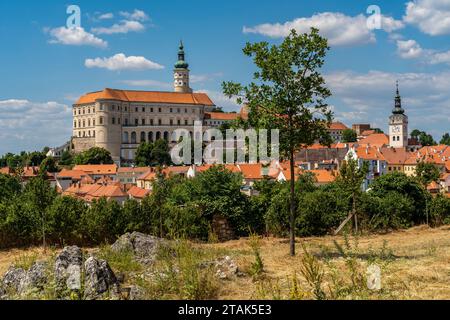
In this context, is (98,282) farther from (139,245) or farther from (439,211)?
(439,211)

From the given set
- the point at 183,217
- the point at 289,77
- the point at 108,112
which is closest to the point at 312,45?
the point at 289,77

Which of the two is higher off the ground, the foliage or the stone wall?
the stone wall

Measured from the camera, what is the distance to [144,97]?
553 feet

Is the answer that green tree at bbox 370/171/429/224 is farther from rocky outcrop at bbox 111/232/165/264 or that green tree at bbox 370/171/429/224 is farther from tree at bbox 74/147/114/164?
tree at bbox 74/147/114/164

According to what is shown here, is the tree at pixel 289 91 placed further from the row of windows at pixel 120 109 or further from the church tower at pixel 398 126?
the row of windows at pixel 120 109

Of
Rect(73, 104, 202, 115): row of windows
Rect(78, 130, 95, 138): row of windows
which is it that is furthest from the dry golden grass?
Rect(78, 130, 95, 138): row of windows

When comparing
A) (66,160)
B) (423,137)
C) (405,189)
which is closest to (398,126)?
(423,137)

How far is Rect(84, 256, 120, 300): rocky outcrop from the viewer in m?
7.95

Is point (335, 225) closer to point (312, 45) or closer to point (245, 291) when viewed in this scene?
point (312, 45)

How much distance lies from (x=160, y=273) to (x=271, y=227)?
54.1 feet

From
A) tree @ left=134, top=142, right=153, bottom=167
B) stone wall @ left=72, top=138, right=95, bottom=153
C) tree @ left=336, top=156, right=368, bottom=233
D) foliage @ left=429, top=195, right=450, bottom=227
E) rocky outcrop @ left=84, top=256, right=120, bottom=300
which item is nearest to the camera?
rocky outcrop @ left=84, top=256, right=120, bottom=300

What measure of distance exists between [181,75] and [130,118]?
29370mm

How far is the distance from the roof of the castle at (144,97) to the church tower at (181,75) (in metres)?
6.96

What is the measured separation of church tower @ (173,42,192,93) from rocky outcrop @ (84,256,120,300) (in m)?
178
